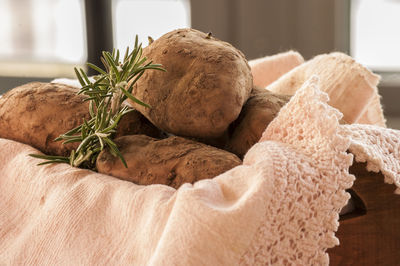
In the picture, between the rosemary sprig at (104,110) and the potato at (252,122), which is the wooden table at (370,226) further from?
the rosemary sprig at (104,110)

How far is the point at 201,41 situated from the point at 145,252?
348 millimetres

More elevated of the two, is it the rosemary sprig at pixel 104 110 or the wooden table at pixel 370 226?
the rosemary sprig at pixel 104 110

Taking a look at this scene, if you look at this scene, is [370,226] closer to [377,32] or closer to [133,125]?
[133,125]

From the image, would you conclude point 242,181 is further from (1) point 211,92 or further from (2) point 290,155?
(1) point 211,92

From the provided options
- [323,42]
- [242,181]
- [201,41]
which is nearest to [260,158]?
[242,181]

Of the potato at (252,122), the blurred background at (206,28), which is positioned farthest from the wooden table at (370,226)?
the blurred background at (206,28)

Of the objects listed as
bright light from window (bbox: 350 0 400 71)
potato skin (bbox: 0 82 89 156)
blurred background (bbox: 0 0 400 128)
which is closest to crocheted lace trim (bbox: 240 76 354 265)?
potato skin (bbox: 0 82 89 156)

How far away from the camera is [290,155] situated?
559 mm

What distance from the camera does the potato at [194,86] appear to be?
0.68 metres

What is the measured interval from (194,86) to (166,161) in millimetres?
117

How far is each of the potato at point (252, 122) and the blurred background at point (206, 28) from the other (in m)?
1.59

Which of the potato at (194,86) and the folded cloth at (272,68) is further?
the folded cloth at (272,68)

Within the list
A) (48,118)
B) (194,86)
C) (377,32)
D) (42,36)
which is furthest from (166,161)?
(42,36)

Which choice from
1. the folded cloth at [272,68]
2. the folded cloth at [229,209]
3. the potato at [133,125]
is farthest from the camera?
the folded cloth at [272,68]
